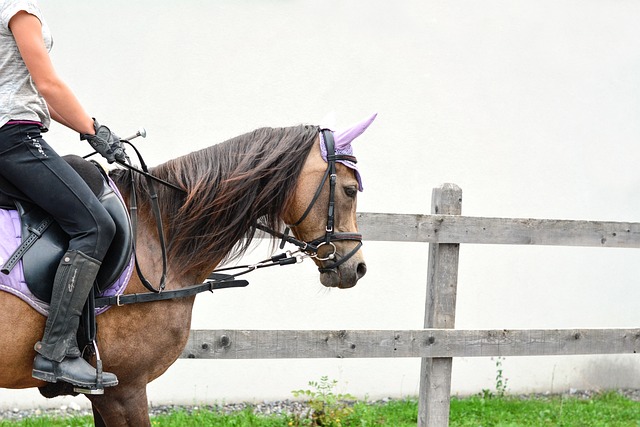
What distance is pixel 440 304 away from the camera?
16.1ft

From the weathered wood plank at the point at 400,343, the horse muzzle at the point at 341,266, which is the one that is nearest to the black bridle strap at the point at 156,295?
the horse muzzle at the point at 341,266

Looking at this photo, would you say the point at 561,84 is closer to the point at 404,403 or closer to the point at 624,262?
the point at 624,262

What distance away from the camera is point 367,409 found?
18.0 ft

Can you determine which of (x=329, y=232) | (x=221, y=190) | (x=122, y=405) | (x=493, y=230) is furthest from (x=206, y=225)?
(x=493, y=230)

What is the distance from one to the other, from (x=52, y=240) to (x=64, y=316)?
0.30 m

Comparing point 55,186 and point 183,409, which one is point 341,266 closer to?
point 55,186

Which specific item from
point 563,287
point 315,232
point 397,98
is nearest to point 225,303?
point 397,98

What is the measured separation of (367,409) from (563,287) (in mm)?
2256

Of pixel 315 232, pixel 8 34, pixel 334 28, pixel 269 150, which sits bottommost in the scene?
pixel 315 232

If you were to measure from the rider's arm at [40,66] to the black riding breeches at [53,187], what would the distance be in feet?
0.53

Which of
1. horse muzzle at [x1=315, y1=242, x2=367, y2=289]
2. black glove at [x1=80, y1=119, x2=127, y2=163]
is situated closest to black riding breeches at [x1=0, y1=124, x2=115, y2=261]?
black glove at [x1=80, y1=119, x2=127, y2=163]

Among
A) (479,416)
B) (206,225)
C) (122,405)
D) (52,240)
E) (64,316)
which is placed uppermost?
(206,225)

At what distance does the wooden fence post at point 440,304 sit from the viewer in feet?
16.0

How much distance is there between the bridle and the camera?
10.6ft
